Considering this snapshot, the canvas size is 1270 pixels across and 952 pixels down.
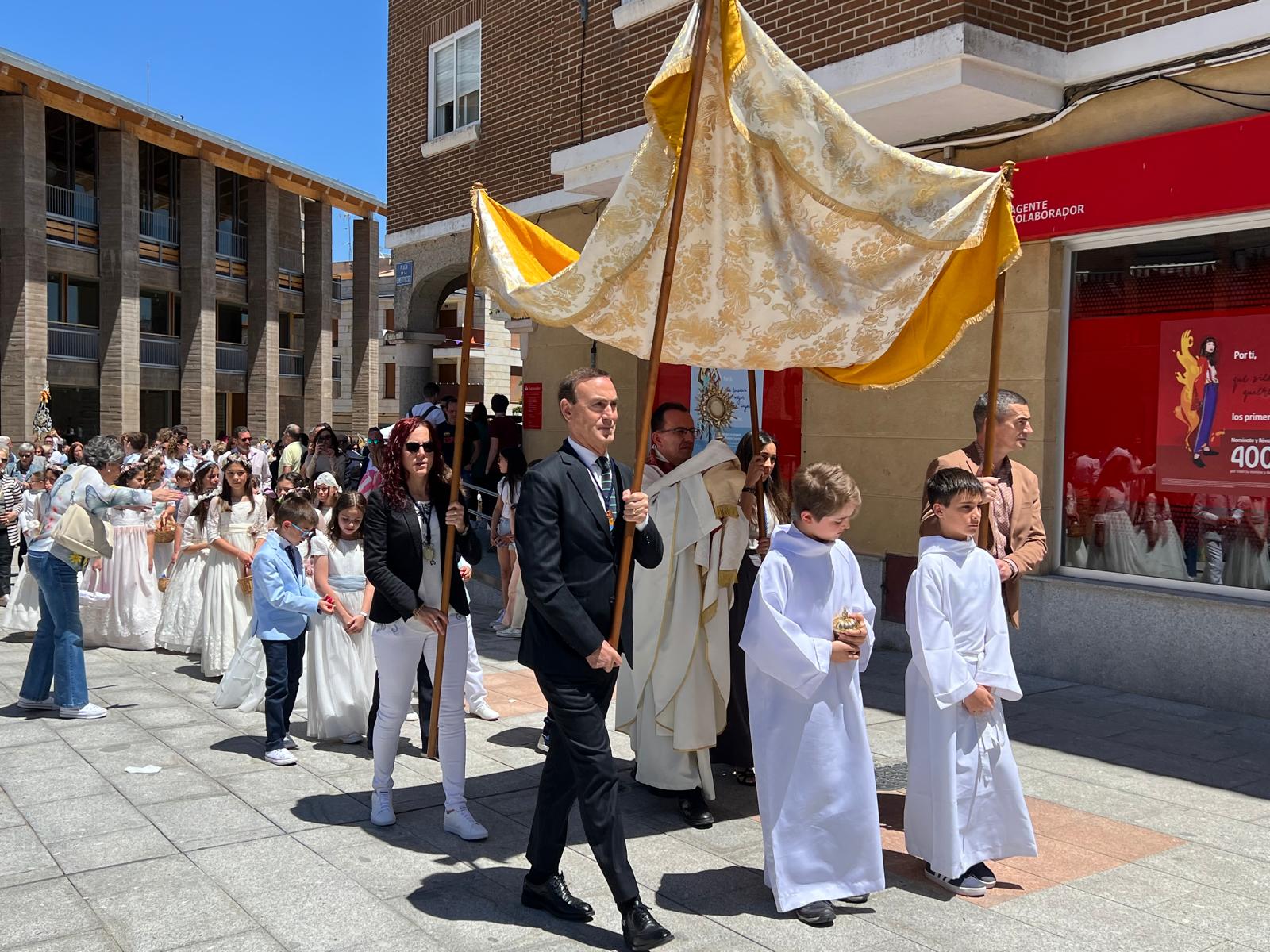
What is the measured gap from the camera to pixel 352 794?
18.6 ft

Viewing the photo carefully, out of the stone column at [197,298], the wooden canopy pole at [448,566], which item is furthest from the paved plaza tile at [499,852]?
the stone column at [197,298]

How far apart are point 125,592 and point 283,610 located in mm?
4020

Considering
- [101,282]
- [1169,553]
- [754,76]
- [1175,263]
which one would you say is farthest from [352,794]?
[101,282]

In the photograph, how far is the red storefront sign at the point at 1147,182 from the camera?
726 cm

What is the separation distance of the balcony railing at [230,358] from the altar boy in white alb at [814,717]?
134 feet

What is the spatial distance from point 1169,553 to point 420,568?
5.52 meters

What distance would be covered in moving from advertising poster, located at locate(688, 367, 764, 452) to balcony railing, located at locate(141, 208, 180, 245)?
33258mm

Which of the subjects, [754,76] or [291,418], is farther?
Answer: [291,418]

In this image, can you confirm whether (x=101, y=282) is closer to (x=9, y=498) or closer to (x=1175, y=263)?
(x=9, y=498)

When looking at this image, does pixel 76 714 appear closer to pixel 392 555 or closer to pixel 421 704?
pixel 421 704

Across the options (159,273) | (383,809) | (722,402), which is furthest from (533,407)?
(159,273)

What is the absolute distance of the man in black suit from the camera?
404 centimetres

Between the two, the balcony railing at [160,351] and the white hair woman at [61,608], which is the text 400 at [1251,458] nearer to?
the white hair woman at [61,608]

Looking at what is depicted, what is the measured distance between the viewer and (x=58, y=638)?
7039 mm
